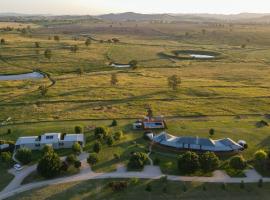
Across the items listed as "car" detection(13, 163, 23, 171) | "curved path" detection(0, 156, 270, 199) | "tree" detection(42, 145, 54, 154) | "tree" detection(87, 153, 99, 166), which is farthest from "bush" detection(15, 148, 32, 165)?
"tree" detection(87, 153, 99, 166)

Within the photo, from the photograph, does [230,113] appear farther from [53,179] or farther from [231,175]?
[53,179]

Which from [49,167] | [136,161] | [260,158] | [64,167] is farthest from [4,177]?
[260,158]

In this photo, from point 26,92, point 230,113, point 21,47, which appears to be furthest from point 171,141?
point 21,47

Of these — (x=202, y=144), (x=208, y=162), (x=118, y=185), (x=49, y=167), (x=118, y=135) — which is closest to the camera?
(x=118, y=185)

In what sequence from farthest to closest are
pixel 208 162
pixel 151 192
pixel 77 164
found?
pixel 77 164 → pixel 208 162 → pixel 151 192

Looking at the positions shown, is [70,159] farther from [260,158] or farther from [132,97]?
[132,97]

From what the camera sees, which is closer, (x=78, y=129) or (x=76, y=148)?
(x=76, y=148)
